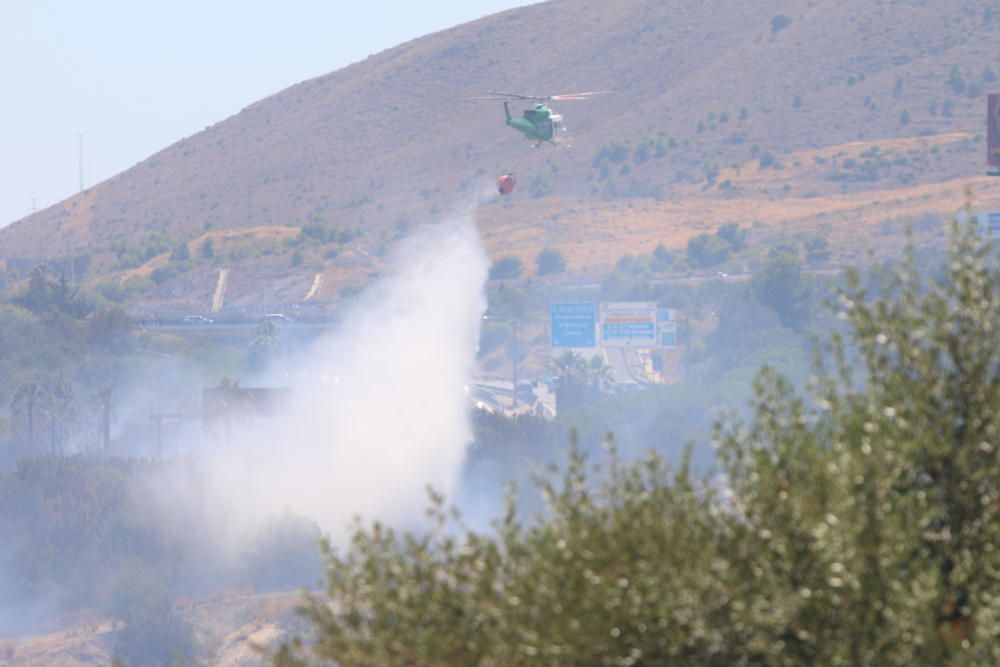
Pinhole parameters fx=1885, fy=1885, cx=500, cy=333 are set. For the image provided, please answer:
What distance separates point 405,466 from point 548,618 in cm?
12703

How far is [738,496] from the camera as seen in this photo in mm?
22688

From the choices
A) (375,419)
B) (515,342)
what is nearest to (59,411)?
(375,419)

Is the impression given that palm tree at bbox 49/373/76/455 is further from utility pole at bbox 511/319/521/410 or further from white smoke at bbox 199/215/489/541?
utility pole at bbox 511/319/521/410

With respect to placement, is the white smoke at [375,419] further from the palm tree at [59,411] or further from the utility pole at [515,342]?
the palm tree at [59,411]

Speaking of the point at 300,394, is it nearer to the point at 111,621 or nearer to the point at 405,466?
the point at 405,466

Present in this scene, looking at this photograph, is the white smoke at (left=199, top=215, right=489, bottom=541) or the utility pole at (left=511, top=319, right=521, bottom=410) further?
the utility pole at (left=511, top=319, right=521, bottom=410)

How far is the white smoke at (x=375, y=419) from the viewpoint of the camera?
140250mm

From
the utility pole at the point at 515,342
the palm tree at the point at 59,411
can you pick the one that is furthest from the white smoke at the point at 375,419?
the palm tree at the point at 59,411

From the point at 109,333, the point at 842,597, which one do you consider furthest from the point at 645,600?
the point at 109,333

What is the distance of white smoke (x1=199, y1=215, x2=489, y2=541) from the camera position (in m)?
140

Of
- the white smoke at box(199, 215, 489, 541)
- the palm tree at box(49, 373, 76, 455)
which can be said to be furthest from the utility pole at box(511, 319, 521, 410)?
the palm tree at box(49, 373, 76, 455)

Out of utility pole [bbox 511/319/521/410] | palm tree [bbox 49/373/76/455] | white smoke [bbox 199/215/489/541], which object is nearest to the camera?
white smoke [bbox 199/215/489/541]

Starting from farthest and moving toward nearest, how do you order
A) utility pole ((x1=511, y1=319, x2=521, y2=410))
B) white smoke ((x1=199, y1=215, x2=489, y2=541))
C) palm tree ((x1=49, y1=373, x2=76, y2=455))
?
utility pole ((x1=511, y1=319, x2=521, y2=410))
palm tree ((x1=49, y1=373, x2=76, y2=455))
white smoke ((x1=199, y1=215, x2=489, y2=541))

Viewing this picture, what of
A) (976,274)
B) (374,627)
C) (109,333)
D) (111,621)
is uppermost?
(109,333)
